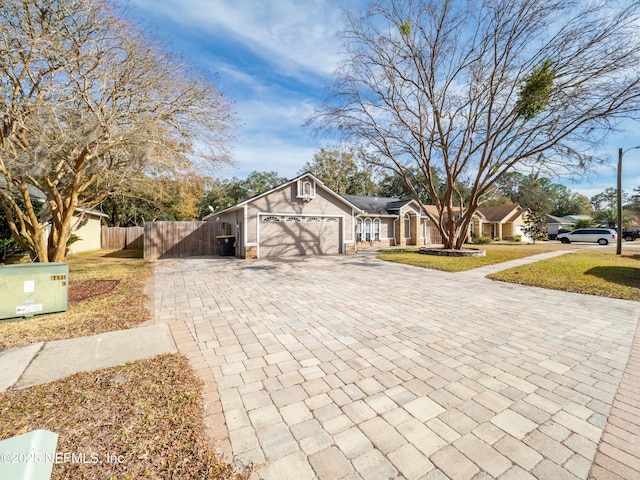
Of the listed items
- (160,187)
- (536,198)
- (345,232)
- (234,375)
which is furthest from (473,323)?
(536,198)

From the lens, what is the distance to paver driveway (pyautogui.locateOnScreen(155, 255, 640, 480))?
2.02 m

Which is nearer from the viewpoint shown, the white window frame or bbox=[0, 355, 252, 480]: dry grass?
bbox=[0, 355, 252, 480]: dry grass

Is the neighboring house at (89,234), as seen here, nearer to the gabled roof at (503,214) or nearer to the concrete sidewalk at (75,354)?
the concrete sidewalk at (75,354)

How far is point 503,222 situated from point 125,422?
37657 mm

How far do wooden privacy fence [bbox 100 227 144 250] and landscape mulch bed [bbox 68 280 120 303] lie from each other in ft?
46.0

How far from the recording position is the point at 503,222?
106 ft

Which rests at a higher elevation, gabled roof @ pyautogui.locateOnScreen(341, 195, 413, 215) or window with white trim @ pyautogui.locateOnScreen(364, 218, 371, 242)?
gabled roof @ pyautogui.locateOnScreen(341, 195, 413, 215)

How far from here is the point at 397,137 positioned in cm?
1628

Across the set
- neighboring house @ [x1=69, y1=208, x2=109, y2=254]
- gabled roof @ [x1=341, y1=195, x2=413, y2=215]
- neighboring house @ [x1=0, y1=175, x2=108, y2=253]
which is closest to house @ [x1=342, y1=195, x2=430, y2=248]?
gabled roof @ [x1=341, y1=195, x2=413, y2=215]

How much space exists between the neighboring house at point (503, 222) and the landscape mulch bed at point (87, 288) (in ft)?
111

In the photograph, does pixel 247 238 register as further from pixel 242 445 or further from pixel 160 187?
pixel 242 445

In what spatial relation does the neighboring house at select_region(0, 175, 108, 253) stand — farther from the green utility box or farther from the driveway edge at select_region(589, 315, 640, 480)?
the driveway edge at select_region(589, 315, 640, 480)

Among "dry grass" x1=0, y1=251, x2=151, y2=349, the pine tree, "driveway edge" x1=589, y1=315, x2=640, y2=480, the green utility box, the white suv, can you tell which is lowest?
"driveway edge" x1=589, y1=315, x2=640, y2=480

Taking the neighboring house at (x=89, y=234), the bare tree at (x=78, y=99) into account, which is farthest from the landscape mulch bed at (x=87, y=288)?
the neighboring house at (x=89, y=234)
